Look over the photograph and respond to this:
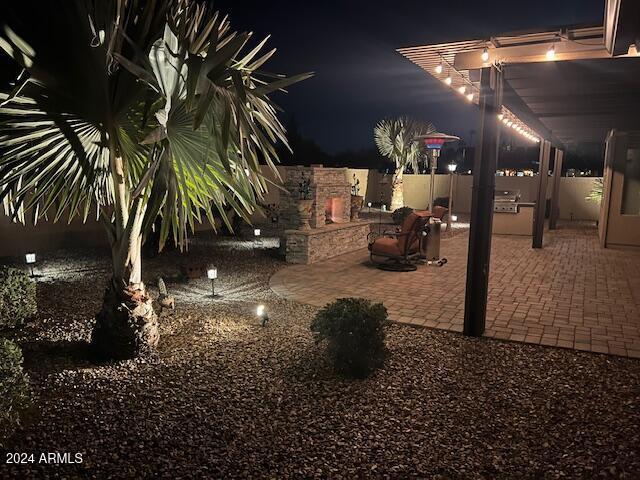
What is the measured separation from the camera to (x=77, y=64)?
3348mm

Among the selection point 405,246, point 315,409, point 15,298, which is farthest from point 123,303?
point 405,246

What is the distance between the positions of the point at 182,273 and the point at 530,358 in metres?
5.53

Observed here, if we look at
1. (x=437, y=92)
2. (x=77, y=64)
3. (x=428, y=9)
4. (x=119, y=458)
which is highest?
(x=428, y=9)

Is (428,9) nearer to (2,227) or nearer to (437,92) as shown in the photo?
(437,92)

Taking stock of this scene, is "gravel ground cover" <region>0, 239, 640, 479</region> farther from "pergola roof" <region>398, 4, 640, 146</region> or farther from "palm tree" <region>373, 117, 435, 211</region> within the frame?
"palm tree" <region>373, 117, 435, 211</region>

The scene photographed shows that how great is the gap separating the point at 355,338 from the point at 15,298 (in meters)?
3.90

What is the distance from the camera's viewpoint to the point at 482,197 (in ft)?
16.7

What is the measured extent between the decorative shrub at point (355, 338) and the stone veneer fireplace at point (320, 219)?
187 inches

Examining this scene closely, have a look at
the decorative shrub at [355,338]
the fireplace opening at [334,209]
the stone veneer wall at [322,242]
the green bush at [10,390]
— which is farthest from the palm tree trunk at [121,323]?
the fireplace opening at [334,209]

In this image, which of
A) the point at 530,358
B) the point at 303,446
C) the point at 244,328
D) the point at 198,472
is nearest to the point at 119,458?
the point at 198,472

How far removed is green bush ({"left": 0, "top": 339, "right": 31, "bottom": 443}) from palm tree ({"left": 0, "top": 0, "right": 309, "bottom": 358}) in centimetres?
108

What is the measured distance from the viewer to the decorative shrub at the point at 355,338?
4.03m

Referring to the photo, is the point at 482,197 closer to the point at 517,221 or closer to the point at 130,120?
the point at 130,120

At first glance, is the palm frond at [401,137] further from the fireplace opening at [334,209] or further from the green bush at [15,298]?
the green bush at [15,298]
